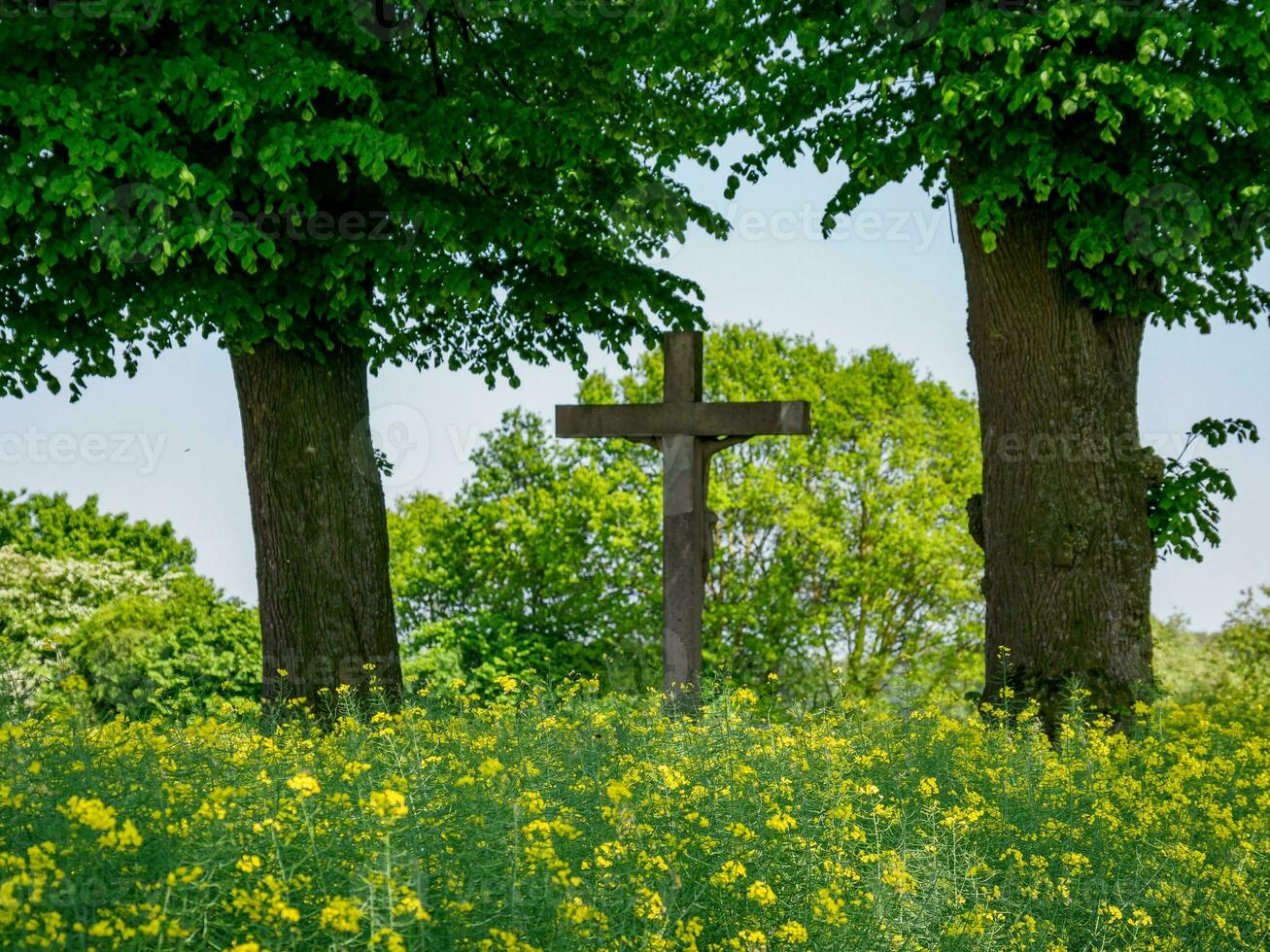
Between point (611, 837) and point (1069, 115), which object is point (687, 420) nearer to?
point (1069, 115)

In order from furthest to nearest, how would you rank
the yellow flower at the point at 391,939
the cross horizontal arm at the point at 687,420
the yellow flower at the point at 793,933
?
1. the cross horizontal arm at the point at 687,420
2. the yellow flower at the point at 793,933
3. the yellow flower at the point at 391,939

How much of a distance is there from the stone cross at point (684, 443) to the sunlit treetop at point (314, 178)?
112 centimetres

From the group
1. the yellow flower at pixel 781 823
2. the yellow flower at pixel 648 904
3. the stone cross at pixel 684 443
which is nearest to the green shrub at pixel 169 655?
the stone cross at pixel 684 443

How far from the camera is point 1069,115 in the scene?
→ 10500 mm

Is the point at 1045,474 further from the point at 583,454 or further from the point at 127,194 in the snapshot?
the point at 583,454

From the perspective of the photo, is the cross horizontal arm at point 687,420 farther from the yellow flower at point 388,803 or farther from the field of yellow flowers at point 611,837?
the yellow flower at point 388,803

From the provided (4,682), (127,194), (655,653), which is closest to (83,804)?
(4,682)

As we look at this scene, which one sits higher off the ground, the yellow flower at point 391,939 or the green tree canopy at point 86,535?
the green tree canopy at point 86,535

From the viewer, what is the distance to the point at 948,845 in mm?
6035

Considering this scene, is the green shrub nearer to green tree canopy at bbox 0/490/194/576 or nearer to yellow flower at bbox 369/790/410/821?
green tree canopy at bbox 0/490/194/576

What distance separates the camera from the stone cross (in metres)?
10.8

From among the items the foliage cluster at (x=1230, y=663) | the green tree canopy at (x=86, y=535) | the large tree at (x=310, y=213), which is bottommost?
the foliage cluster at (x=1230, y=663)

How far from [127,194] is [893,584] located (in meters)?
13.7

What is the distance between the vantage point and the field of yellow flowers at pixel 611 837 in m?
4.05
